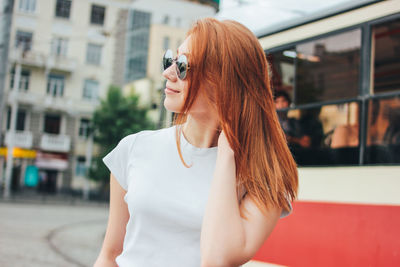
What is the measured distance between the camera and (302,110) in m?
4.38

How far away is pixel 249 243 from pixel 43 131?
3046 centimetres

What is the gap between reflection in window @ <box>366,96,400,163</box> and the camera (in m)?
3.60

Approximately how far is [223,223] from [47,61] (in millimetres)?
30249

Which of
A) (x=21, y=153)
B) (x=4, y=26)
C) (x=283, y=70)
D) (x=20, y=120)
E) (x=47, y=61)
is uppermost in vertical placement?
(x=47, y=61)

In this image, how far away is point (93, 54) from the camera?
3172 cm

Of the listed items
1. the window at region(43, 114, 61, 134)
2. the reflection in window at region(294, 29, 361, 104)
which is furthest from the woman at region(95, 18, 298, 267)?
the window at region(43, 114, 61, 134)

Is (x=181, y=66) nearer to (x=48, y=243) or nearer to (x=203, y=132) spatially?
(x=203, y=132)

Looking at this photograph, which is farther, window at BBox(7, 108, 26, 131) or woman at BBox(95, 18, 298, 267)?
window at BBox(7, 108, 26, 131)

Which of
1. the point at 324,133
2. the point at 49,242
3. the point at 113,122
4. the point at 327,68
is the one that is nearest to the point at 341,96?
the point at 327,68

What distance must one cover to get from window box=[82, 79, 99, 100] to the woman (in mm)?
30988

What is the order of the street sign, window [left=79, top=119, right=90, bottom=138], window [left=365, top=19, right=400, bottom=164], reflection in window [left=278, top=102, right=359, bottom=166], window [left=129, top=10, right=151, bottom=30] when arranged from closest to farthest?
window [left=365, top=19, right=400, bottom=164]
reflection in window [left=278, top=102, right=359, bottom=166]
the street sign
window [left=79, top=119, right=90, bottom=138]
window [left=129, top=10, right=151, bottom=30]

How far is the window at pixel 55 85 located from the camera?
30031mm

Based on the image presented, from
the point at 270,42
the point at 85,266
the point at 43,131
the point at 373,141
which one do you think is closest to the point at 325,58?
the point at 270,42

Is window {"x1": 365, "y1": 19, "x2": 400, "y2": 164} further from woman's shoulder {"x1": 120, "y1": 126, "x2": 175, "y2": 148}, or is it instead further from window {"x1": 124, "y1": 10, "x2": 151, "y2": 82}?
window {"x1": 124, "y1": 10, "x2": 151, "y2": 82}
